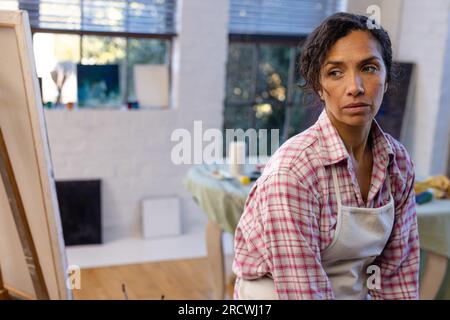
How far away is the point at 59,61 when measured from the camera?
332 cm

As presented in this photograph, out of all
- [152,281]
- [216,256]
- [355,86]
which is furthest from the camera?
[152,281]

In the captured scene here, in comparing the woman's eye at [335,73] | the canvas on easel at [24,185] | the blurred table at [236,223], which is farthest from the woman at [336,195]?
the blurred table at [236,223]

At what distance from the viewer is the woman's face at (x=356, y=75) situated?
1077mm

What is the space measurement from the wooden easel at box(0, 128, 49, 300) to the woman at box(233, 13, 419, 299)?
466 millimetres

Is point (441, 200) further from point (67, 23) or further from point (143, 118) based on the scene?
point (67, 23)

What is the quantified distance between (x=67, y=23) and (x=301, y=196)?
245 centimetres

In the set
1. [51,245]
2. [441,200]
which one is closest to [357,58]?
[51,245]

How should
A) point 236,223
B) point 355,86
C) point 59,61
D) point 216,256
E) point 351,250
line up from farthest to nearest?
point 59,61, point 216,256, point 236,223, point 351,250, point 355,86

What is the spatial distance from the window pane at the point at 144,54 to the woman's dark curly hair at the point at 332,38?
8.26 ft

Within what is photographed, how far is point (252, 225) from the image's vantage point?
47.3 inches

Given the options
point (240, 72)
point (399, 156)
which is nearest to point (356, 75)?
point (399, 156)

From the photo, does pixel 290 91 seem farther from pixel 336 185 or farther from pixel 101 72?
pixel 336 185

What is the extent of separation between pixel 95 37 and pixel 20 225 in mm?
2201
